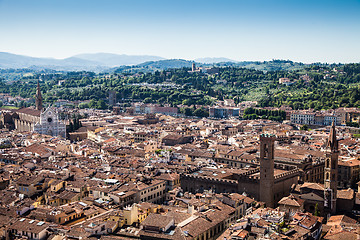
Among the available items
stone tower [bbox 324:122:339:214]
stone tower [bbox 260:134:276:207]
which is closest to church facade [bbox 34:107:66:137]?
stone tower [bbox 260:134:276:207]

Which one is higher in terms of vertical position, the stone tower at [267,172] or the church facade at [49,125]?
the stone tower at [267,172]

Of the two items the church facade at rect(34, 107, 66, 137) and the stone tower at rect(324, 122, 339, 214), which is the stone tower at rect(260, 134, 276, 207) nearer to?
the stone tower at rect(324, 122, 339, 214)

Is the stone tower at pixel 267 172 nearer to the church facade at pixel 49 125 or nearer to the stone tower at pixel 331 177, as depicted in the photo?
the stone tower at pixel 331 177

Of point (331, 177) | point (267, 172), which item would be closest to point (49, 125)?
point (267, 172)

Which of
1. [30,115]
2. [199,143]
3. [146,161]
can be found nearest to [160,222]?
[146,161]

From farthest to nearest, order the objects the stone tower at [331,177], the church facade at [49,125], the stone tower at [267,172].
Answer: the church facade at [49,125] → the stone tower at [267,172] → the stone tower at [331,177]

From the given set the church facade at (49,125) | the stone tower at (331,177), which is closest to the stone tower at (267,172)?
the stone tower at (331,177)

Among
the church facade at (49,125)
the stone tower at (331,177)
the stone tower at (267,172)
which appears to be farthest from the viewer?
the church facade at (49,125)

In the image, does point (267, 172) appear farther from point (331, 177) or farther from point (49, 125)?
point (49, 125)

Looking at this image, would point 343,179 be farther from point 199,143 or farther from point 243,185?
point 199,143
